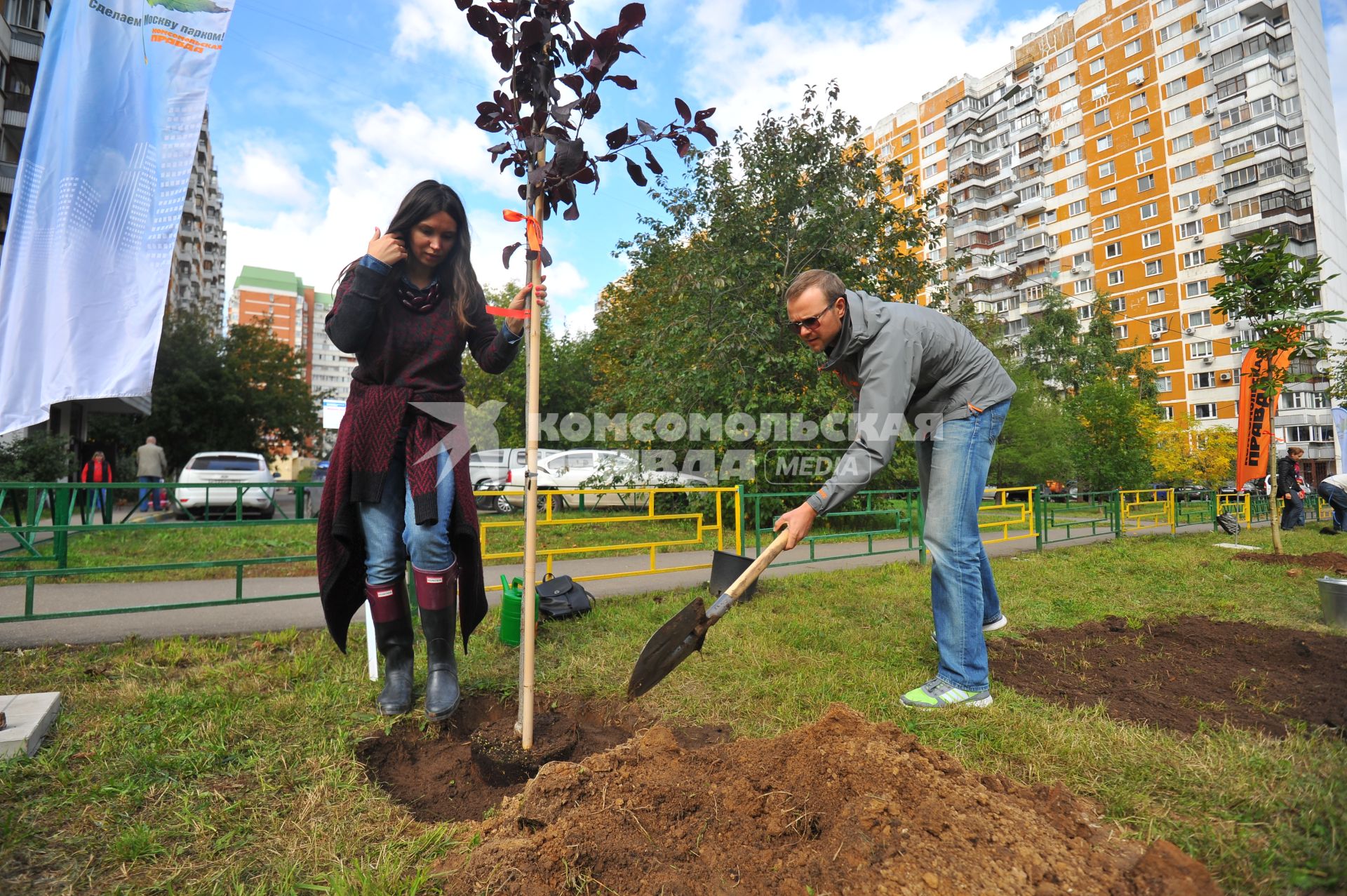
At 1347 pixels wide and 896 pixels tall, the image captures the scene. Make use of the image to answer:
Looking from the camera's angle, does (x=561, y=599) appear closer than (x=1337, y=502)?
Yes

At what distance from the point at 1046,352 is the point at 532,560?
39.0 meters

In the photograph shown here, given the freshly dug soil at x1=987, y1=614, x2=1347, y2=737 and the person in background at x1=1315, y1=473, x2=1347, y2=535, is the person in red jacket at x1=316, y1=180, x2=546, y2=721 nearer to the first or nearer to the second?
the freshly dug soil at x1=987, y1=614, x2=1347, y2=737

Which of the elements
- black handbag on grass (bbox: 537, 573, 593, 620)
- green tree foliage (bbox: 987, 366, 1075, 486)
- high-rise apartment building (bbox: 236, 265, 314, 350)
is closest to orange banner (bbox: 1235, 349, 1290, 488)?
black handbag on grass (bbox: 537, 573, 593, 620)

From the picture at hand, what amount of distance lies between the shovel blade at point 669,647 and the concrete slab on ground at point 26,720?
1.91 m

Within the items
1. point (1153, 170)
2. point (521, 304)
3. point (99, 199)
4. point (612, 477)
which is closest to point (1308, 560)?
point (521, 304)

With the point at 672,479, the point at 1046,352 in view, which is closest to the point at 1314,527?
the point at 672,479

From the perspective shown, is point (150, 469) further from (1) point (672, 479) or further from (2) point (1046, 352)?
(2) point (1046, 352)

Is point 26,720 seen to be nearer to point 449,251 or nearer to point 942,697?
point 449,251

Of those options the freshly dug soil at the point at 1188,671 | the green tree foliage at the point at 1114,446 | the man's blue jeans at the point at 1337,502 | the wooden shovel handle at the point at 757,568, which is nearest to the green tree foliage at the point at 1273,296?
A: the man's blue jeans at the point at 1337,502

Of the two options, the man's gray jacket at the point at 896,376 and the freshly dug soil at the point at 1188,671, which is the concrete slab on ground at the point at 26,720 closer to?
the man's gray jacket at the point at 896,376

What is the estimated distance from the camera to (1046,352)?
35094mm

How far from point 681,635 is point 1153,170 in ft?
173

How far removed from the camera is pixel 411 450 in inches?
98.3

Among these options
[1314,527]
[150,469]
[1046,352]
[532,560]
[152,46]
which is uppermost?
[1046,352]
